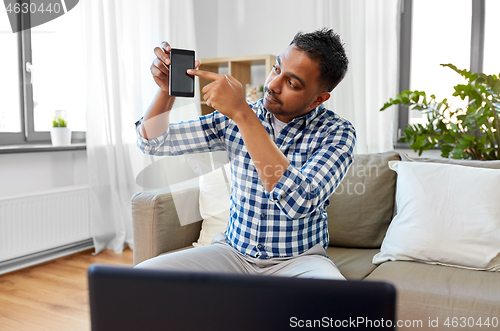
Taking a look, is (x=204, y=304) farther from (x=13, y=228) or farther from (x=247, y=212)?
(x=13, y=228)

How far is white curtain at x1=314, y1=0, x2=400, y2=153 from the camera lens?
295 cm

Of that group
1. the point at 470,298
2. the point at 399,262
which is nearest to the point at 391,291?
the point at 470,298

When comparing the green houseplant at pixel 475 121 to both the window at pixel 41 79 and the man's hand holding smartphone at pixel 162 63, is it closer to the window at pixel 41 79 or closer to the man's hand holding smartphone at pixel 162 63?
the man's hand holding smartphone at pixel 162 63

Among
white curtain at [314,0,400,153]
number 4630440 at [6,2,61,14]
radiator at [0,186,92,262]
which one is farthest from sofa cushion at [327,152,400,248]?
number 4630440 at [6,2,61,14]

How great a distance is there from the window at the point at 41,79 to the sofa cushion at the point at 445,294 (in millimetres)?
2283

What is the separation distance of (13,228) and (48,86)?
0.98 m

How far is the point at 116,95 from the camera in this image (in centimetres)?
282

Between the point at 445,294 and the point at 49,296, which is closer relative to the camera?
the point at 445,294

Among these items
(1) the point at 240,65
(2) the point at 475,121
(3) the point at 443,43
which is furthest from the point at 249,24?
(2) the point at 475,121

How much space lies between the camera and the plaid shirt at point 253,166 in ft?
3.75

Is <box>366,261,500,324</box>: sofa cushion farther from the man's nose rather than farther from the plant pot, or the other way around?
the plant pot

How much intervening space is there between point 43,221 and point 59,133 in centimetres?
57

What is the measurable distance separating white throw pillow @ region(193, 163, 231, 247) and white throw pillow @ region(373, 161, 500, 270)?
0.61m

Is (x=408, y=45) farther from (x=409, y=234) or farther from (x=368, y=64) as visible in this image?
(x=409, y=234)
